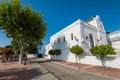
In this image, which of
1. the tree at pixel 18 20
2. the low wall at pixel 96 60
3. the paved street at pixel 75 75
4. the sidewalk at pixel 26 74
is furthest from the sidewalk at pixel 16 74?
the low wall at pixel 96 60

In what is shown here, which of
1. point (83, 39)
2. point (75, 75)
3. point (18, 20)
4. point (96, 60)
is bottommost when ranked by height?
point (75, 75)

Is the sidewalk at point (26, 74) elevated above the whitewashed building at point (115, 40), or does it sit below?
below

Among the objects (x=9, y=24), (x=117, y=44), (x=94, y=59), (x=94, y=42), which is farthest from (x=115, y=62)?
(x=9, y=24)

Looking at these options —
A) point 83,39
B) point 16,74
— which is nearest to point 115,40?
point 83,39

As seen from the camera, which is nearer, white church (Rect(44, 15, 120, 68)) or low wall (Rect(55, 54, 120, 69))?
low wall (Rect(55, 54, 120, 69))

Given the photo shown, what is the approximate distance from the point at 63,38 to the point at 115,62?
1642cm

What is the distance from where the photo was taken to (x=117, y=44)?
2539cm

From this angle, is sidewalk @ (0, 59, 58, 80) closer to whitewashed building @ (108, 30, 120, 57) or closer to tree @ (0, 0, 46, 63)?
tree @ (0, 0, 46, 63)

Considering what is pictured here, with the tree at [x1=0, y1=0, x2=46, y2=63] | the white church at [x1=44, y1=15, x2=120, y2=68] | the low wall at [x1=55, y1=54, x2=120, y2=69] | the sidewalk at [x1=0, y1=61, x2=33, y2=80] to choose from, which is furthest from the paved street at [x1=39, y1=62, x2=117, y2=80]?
the tree at [x1=0, y1=0, x2=46, y2=63]

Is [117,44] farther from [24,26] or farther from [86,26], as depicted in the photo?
[24,26]

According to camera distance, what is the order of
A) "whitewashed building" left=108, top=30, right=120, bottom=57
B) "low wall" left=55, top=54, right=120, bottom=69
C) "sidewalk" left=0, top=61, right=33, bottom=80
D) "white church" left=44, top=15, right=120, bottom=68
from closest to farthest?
1. "sidewalk" left=0, top=61, right=33, bottom=80
2. "low wall" left=55, top=54, right=120, bottom=69
3. "white church" left=44, top=15, right=120, bottom=68
4. "whitewashed building" left=108, top=30, right=120, bottom=57

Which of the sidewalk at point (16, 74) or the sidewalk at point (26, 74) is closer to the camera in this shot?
the sidewalk at point (26, 74)

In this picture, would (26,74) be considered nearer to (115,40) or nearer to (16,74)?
(16,74)

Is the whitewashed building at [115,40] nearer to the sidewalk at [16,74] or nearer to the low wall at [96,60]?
the low wall at [96,60]
